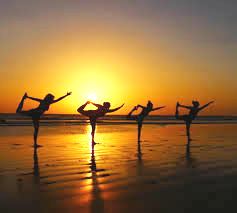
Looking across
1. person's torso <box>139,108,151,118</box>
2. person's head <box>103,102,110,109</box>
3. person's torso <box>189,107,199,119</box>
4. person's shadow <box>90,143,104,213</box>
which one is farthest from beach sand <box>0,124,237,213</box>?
person's torso <box>189,107,199,119</box>

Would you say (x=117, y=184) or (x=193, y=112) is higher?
(x=193, y=112)

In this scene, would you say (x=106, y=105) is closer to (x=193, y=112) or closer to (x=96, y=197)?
(x=193, y=112)

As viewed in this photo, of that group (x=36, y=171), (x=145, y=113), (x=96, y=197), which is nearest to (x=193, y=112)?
(x=145, y=113)

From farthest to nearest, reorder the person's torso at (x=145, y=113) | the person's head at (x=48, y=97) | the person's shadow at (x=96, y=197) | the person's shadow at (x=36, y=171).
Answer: the person's torso at (x=145, y=113) → the person's head at (x=48, y=97) → the person's shadow at (x=36, y=171) → the person's shadow at (x=96, y=197)

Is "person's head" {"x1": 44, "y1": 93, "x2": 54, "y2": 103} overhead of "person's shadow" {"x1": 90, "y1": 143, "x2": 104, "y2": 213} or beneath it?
overhead

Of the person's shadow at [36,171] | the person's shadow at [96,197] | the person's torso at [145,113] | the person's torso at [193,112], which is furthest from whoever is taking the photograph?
the person's torso at [193,112]

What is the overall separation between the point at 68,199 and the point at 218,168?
17.5 ft

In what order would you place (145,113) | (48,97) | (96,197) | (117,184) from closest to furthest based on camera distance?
(96,197)
(117,184)
(48,97)
(145,113)

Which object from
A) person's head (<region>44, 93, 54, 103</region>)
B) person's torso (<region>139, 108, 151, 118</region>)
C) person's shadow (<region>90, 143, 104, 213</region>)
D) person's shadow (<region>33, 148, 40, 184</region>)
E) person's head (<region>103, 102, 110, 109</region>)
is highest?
person's head (<region>44, 93, 54, 103</region>)

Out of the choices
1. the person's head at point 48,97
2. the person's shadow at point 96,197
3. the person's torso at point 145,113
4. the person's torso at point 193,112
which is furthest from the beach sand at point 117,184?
the person's torso at point 193,112

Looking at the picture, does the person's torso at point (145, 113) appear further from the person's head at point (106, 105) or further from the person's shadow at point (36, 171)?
the person's shadow at point (36, 171)

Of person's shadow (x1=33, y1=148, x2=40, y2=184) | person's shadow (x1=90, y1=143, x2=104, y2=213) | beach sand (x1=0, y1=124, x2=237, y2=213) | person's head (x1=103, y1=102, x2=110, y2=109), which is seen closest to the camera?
person's shadow (x1=90, y1=143, x2=104, y2=213)

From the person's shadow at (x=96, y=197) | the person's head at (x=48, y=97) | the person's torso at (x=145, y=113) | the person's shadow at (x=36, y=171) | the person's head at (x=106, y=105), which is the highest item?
the person's head at (x=48, y=97)

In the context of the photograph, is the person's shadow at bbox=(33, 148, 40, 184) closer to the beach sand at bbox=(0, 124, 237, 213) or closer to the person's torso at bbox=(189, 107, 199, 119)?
the beach sand at bbox=(0, 124, 237, 213)
